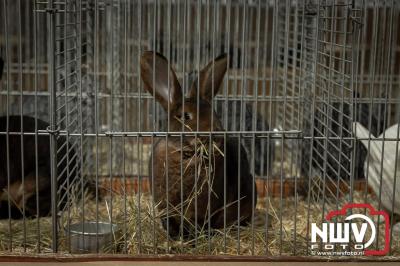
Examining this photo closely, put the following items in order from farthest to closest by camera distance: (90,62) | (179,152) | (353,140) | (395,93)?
(395,93) < (90,62) < (179,152) < (353,140)

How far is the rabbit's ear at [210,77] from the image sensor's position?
279 cm

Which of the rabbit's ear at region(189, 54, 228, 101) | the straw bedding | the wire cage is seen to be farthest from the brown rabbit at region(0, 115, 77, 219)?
the rabbit's ear at region(189, 54, 228, 101)

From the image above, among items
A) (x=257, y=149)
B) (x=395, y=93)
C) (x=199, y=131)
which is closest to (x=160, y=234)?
(x=199, y=131)

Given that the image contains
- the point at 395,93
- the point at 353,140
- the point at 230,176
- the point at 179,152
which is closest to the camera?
the point at 353,140

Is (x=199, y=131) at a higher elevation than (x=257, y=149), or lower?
higher

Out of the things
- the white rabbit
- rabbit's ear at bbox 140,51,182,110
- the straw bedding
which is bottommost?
the straw bedding

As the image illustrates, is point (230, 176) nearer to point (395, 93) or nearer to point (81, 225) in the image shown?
point (81, 225)

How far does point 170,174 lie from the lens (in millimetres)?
2736

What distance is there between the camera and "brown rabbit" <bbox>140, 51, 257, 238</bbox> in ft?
8.54

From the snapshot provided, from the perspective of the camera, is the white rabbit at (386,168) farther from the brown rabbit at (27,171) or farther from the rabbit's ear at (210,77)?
the brown rabbit at (27,171)

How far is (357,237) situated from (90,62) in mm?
2312
